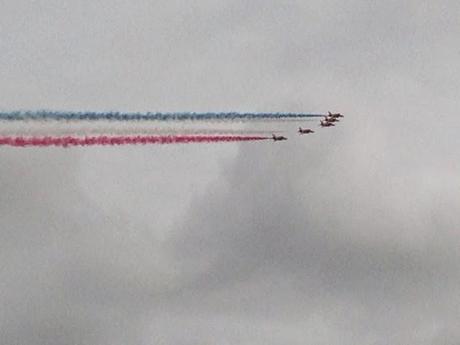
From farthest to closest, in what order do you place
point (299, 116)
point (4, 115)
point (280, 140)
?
point (280, 140) → point (299, 116) → point (4, 115)

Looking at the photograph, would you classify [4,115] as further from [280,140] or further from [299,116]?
[280,140]

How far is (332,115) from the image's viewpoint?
7830 inches

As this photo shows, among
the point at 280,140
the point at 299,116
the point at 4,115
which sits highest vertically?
the point at 280,140

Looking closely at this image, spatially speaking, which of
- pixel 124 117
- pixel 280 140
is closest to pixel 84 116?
pixel 124 117

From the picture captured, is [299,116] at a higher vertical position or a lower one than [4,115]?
higher

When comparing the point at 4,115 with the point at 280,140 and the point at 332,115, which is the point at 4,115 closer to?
the point at 280,140

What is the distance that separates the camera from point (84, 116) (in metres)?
113

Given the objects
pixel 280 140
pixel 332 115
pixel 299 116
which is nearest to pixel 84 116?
pixel 299 116

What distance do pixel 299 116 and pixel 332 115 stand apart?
5290cm

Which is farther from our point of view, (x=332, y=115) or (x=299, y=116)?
(x=332, y=115)

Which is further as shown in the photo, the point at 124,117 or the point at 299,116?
the point at 299,116

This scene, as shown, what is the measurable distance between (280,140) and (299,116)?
131 ft

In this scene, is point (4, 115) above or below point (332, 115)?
below

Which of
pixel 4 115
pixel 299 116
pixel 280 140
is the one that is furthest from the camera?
pixel 280 140
